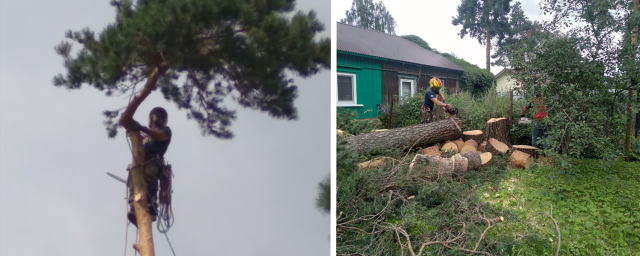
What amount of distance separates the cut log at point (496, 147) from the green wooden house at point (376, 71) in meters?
2.95

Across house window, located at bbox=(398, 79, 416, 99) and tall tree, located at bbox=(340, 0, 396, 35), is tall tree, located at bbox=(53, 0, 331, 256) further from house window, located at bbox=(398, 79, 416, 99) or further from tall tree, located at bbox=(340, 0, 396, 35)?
tall tree, located at bbox=(340, 0, 396, 35)

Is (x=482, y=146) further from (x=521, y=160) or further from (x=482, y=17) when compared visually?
(x=482, y=17)

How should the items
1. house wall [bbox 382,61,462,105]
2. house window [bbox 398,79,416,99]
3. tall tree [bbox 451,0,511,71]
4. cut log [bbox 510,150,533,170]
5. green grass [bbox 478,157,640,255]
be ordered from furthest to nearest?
1. tall tree [bbox 451,0,511,71]
2. house window [bbox 398,79,416,99]
3. house wall [bbox 382,61,462,105]
4. cut log [bbox 510,150,533,170]
5. green grass [bbox 478,157,640,255]

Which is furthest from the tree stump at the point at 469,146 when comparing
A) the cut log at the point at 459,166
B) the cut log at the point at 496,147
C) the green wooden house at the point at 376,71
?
the green wooden house at the point at 376,71

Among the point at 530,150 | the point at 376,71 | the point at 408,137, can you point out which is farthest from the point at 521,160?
the point at 376,71

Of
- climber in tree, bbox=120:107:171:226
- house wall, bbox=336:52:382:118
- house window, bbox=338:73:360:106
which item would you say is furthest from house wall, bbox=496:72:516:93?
climber in tree, bbox=120:107:171:226

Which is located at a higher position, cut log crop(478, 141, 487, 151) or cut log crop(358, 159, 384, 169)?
cut log crop(478, 141, 487, 151)

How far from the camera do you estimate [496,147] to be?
4.15 meters

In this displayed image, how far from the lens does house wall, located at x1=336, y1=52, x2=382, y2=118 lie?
273 inches

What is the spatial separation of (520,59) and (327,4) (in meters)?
3.14

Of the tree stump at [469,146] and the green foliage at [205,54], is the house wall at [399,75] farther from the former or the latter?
the green foliage at [205,54]

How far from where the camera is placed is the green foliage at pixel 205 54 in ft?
2.61

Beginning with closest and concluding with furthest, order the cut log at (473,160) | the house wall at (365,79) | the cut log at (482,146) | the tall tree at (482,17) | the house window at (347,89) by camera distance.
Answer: the cut log at (473,160)
the cut log at (482,146)
the house window at (347,89)
the house wall at (365,79)
the tall tree at (482,17)

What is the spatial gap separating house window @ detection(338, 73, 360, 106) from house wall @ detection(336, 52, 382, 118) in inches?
3.8
